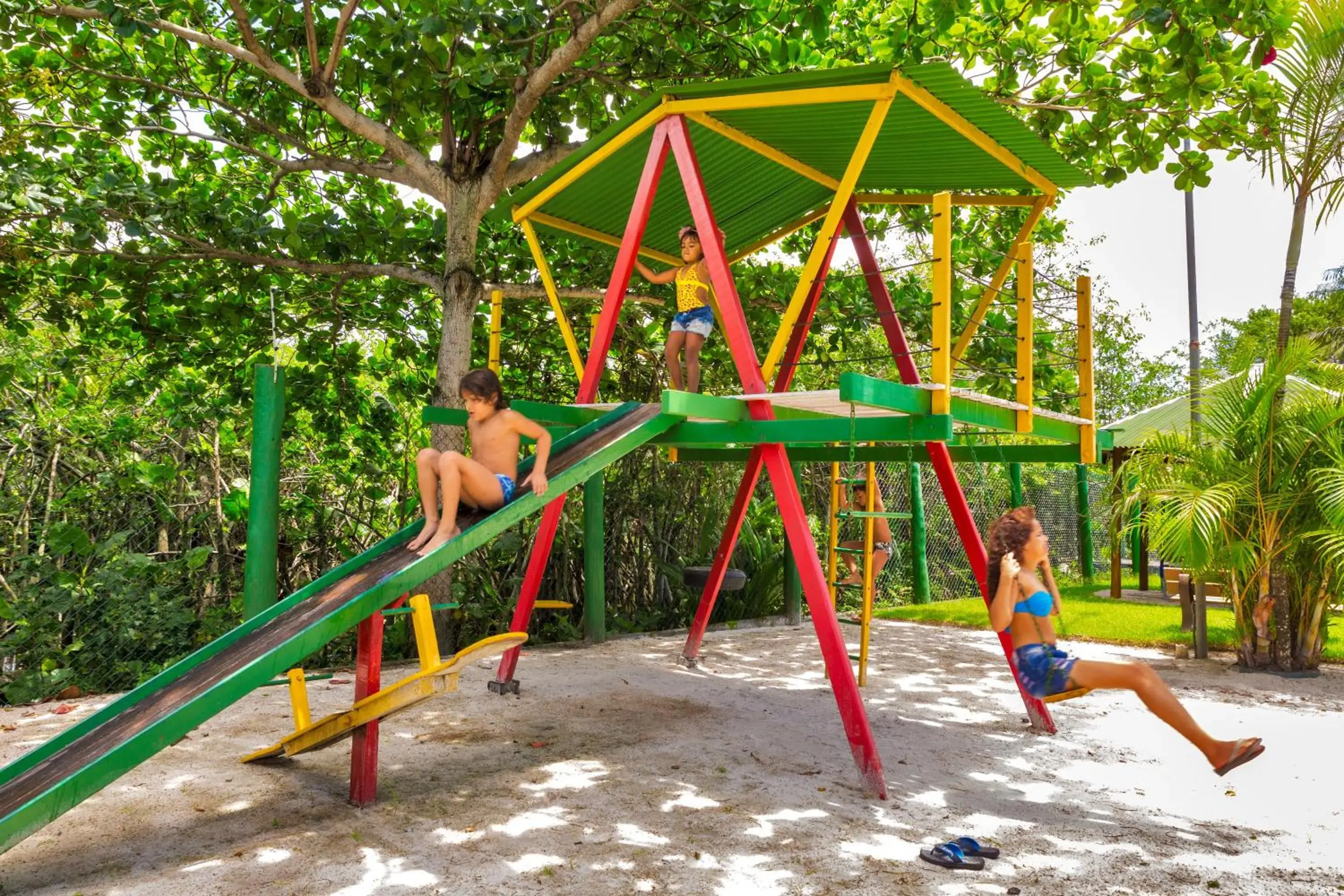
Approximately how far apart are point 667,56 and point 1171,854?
23.6 feet

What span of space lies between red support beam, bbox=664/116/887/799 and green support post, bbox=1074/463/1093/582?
10.9 meters

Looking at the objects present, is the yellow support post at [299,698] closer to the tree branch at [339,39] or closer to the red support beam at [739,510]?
the red support beam at [739,510]

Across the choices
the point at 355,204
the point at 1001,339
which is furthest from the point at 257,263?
the point at 1001,339

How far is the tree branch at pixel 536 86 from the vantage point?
6859 mm

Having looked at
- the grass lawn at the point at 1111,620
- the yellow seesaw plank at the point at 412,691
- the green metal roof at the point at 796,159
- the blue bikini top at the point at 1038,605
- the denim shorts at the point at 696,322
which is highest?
the green metal roof at the point at 796,159

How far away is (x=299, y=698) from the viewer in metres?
5.03

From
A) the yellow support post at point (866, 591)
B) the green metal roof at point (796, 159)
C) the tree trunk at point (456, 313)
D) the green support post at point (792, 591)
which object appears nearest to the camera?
the green metal roof at point (796, 159)

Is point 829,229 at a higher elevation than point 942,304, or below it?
higher

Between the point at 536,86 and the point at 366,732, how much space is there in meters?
5.26

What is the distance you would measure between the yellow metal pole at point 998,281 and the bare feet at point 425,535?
3.94m

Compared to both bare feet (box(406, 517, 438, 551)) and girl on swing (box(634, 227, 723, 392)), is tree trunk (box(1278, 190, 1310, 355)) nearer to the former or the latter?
girl on swing (box(634, 227, 723, 392))

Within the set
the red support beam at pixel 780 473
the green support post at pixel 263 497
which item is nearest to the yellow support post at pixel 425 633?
the red support beam at pixel 780 473

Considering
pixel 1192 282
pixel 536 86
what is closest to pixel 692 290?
pixel 536 86

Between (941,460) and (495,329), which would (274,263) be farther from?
(941,460)
